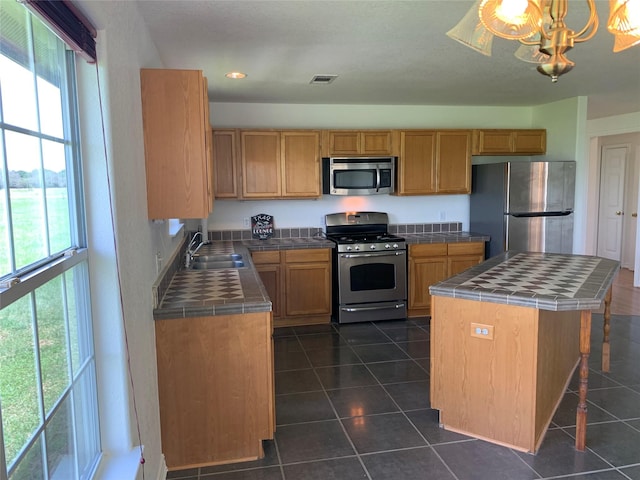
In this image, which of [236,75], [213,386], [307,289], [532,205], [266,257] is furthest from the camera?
[532,205]

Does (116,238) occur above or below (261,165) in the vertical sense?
below

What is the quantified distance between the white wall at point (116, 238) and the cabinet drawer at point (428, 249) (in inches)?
137

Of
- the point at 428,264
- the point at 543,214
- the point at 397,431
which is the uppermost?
the point at 543,214

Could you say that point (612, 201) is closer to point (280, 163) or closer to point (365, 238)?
point (365, 238)

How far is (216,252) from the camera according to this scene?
4418 mm

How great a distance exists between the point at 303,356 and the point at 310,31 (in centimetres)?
254

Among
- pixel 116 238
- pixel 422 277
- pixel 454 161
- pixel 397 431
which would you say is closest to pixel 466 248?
pixel 422 277

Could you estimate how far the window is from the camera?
1082 millimetres

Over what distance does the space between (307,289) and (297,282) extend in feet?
0.42

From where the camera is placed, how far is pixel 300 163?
5023 millimetres

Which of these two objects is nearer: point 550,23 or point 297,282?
point 550,23

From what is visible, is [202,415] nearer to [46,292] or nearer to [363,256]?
[46,292]

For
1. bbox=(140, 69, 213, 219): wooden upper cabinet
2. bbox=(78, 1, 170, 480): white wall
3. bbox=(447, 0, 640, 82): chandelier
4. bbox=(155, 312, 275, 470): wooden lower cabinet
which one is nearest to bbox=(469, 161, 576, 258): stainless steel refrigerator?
bbox=(447, 0, 640, 82): chandelier

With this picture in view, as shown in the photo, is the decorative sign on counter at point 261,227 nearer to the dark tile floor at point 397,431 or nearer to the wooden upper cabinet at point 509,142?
the dark tile floor at point 397,431
